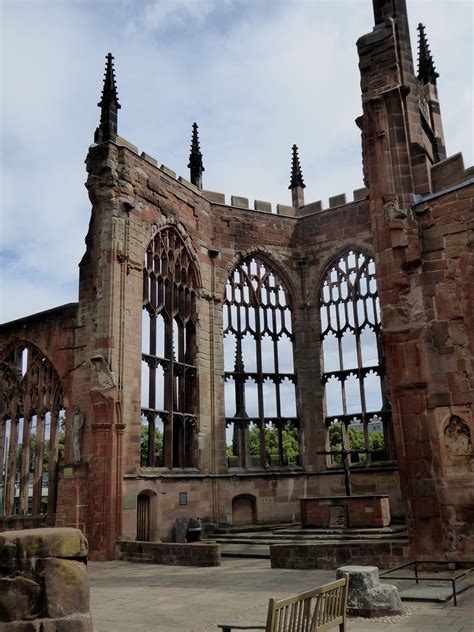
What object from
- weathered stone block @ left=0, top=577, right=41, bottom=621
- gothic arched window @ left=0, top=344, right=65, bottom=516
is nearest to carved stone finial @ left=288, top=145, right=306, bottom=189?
gothic arched window @ left=0, top=344, right=65, bottom=516

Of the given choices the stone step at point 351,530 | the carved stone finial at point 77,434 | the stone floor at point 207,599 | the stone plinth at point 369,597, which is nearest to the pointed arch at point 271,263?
the carved stone finial at point 77,434

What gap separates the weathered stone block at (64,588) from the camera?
17.2 feet

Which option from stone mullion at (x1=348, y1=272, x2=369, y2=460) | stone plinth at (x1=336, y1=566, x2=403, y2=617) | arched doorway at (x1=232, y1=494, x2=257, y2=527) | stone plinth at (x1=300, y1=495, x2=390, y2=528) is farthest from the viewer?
stone mullion at (x1=348, y1=272, x2=369, y2=460)

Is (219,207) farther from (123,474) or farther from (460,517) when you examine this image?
(460,517)

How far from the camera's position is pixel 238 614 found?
7.91m

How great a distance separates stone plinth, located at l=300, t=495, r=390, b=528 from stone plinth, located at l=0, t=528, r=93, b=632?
1190cm

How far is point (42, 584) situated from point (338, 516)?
12.5m

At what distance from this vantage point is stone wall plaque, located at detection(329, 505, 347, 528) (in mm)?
16484

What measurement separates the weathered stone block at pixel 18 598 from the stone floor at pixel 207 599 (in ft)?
7.33

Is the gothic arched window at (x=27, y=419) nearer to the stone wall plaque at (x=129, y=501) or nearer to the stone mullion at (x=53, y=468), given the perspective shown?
the stone mullion at (x=53, y=468)

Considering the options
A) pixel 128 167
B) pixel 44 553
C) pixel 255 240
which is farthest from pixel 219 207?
pixel 44 553

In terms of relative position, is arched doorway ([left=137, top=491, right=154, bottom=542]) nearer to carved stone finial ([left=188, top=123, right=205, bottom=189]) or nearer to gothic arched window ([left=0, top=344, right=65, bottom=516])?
gothic arched window ([left=0, top=344, right=65, bottom=516])

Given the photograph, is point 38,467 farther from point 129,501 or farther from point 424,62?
point 424,62

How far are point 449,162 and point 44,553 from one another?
11.3 m
